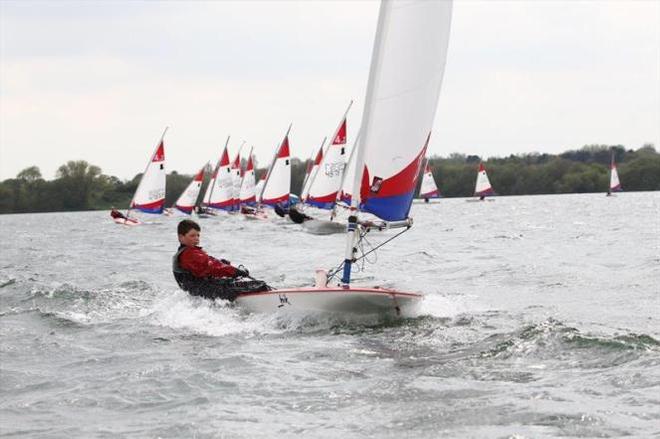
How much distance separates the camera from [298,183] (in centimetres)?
12175

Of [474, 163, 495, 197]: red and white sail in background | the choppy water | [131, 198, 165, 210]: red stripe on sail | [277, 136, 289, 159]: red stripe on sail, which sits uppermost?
[277, 136, 289, 159]: red stripe on sail

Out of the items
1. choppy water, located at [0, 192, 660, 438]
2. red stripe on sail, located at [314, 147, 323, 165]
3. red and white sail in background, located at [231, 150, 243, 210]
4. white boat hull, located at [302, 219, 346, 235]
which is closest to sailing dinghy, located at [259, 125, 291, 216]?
red stripe on sail, located at [314, 147, 323, 165]

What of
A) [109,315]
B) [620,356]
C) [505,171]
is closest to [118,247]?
[109,315]

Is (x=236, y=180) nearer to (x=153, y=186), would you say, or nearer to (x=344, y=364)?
(x=153, y=186)

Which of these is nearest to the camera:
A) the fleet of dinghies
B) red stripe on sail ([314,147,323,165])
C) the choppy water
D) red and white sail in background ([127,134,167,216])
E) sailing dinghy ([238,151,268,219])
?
the choppy water

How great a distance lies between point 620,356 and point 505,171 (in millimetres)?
136669

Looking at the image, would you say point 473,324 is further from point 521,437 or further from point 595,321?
point 521,437

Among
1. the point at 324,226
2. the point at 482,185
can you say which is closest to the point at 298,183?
the point at 482,185

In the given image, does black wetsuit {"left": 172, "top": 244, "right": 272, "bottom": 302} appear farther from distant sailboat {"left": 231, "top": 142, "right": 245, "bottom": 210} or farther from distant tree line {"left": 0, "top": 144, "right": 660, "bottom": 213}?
distant tree line {"left": 0, "top": 144, "right": 660, "bottom": 213}

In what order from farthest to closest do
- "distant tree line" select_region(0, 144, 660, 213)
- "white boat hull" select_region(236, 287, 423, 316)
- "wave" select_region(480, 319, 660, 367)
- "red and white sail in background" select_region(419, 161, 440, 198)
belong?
"distant tree line" select_region(0, 144, 660, 213) < "red and white sail in background" select_region(419, 161, 440, 198) < "white boat hull" select_region(236, 287, 423, 316) < "wave" select_region(480, 319, 660, 367)

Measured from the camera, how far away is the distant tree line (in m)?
125

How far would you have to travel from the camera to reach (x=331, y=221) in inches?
1326

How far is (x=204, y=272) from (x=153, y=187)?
1509 inches

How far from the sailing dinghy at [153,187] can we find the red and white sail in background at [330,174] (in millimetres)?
10026
